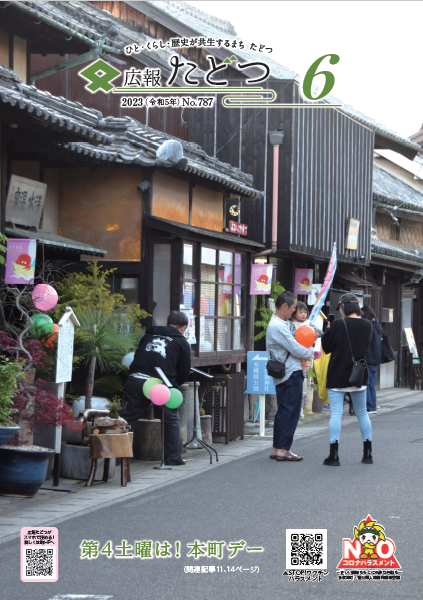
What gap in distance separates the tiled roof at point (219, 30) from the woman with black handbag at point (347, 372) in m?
9.07

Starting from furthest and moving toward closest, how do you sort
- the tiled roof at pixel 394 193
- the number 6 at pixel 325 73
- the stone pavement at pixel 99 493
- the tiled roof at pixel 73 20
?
the tiled roof at pixel 394 193 < the tiled roof at pixel 73 20 < the number 6 at pixel 325 73 < the stone pavement at pixel 99 493

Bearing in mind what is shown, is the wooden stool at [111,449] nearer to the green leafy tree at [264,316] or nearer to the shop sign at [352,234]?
the green leafy tree at [264,316]

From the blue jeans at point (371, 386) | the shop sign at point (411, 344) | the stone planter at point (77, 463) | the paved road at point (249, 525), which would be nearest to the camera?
the paved road at point (249, 525)

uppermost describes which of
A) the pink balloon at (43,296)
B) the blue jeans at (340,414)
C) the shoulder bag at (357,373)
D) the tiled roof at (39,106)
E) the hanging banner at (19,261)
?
the tiled roof at (39,106)

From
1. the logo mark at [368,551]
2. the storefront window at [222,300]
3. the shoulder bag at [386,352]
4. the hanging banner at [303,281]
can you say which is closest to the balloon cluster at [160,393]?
the storefront window at [222,300]

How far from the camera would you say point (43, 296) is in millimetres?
9781

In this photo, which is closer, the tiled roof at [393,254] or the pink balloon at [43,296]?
the pink balloon at [43,296]

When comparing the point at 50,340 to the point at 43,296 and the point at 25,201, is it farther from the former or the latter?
the point at 25,201

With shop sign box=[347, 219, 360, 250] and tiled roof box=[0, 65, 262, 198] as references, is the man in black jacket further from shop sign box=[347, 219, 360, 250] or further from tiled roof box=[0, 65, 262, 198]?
shop sign box=[347, 219, 360, 250]

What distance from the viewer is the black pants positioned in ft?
35.2

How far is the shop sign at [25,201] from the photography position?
11367 millimetres

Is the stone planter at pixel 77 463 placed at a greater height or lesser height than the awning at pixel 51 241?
lesser

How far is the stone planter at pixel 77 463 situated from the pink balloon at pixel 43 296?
1.76 meters

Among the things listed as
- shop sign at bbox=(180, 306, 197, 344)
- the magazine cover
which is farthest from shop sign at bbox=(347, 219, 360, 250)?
shop sign at bbox=(180, 306, 197, 344)
